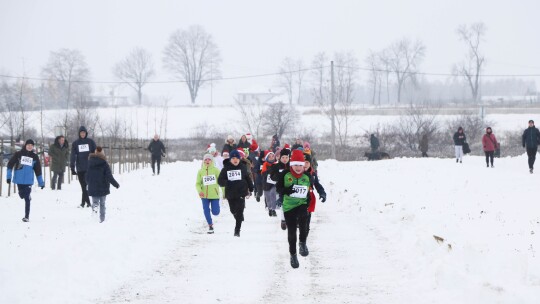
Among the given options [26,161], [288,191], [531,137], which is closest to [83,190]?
[26,161]

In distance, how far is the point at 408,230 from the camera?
1275 centimetres

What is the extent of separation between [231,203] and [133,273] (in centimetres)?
397

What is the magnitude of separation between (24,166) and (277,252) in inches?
269

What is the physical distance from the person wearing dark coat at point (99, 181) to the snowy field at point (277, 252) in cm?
42

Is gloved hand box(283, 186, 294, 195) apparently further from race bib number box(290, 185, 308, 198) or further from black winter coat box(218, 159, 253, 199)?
black winter coat box(218, 159, 253, 199)

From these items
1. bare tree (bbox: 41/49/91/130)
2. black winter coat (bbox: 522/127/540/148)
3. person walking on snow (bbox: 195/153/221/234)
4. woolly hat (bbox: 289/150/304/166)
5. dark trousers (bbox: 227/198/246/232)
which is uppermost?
bare tree (bbox: 41/49/91/130)

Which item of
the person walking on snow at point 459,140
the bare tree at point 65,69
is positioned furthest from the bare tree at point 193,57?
the person walking on snow at point 459,140

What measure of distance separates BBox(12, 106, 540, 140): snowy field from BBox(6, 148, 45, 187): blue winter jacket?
45036mm

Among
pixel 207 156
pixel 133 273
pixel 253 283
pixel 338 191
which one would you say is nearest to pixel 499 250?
pixel 253 283

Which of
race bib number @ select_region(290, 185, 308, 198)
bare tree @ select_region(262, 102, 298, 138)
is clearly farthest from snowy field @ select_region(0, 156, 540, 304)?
bare tree @ select_region(262, 102, 298, 138)

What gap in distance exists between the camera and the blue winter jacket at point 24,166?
1500 cm

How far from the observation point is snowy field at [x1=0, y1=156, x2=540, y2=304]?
326 inches

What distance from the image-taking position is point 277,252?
11.5 meters

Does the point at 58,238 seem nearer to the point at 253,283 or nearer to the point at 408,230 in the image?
the point at 253,283
